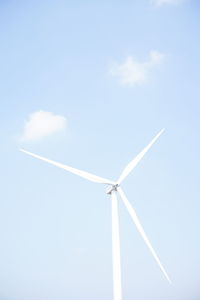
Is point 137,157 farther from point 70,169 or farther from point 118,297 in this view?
point 118,297

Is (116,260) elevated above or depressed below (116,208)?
below

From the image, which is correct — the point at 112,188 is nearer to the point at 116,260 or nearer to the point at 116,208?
the point at 116,208

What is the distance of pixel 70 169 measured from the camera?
3269cm

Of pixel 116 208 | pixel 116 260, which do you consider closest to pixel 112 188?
pixel 116 208

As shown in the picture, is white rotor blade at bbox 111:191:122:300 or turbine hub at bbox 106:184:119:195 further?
turbine hub at bbox 106:184:119:195

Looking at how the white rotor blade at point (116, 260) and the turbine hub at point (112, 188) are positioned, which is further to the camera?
the turbine hub at point (112, 188)

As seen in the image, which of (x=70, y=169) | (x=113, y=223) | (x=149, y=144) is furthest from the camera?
(x=149, y=144)

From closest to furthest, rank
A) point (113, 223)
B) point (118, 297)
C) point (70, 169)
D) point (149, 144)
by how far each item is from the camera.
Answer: point (118, 297), point (113, 223), point (70, 169), point (149, 144)

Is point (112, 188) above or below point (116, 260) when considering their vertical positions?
above

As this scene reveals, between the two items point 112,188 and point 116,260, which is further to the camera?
point 112,188

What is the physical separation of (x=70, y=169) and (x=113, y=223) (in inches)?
224

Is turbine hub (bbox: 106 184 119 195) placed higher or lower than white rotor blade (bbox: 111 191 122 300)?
higher

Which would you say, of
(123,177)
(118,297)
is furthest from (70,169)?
(118,297)

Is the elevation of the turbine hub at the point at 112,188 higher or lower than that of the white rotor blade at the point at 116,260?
higher
